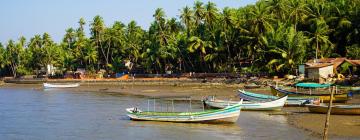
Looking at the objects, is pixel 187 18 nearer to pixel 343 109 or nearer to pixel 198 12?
pixel 198 12

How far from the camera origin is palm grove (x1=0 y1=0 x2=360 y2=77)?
211 ft

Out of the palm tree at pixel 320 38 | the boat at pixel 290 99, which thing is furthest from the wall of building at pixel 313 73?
the boat at pixel 290 99

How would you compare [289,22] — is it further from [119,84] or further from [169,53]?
[119,84]

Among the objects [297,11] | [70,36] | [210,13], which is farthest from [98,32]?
[297,11]

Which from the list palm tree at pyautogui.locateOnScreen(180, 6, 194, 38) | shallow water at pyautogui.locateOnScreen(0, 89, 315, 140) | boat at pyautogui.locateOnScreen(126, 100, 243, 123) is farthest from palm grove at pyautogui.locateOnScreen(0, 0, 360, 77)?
boat at pyautogui.locateOnScreen(126, 100, 243, 123)

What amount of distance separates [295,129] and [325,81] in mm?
28454

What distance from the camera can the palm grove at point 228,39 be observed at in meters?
64.2

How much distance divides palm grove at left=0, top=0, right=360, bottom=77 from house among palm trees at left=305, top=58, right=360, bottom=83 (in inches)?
159

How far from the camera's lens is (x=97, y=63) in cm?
10356

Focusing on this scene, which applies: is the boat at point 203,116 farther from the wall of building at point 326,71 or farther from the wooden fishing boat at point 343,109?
the wall of building at point 326,71

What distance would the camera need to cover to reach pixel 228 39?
242 feet

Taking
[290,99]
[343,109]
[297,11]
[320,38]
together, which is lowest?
[343,109]

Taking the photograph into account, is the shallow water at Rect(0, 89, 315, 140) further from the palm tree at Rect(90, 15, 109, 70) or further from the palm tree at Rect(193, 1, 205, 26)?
the palm tree at Rect(90, 15, 109, 70)

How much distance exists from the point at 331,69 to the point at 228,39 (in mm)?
20690
